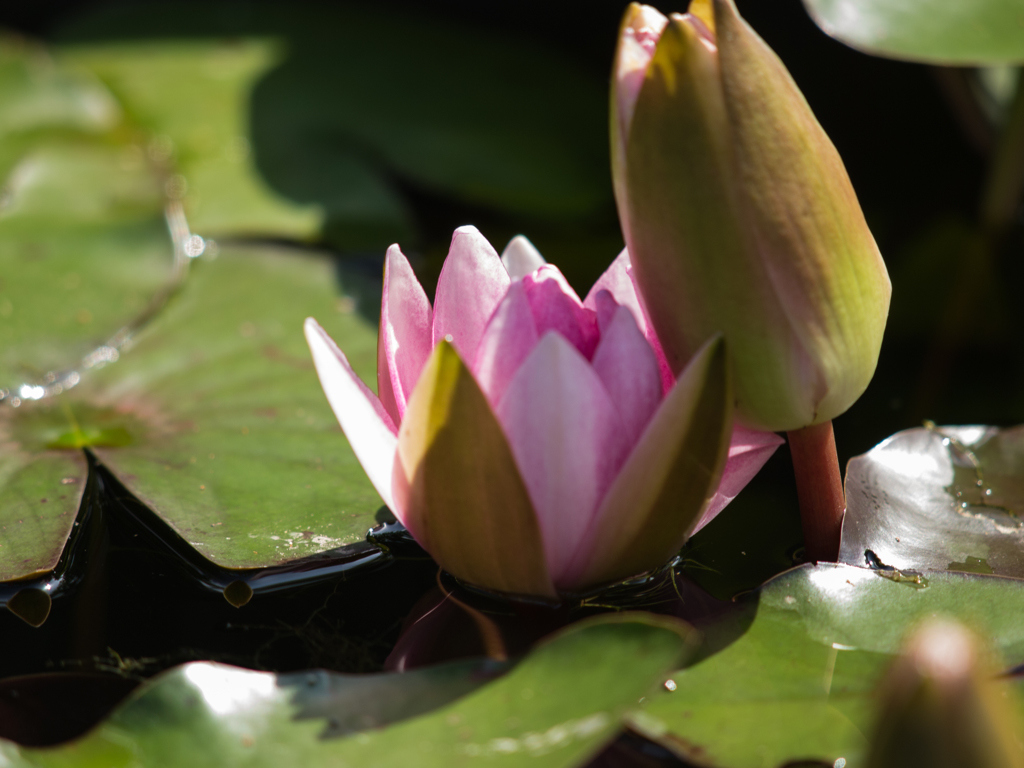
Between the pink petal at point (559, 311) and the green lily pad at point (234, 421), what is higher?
the pink petal at point (559, 311)

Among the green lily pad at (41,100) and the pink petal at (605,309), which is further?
the green lily pad at (41,100)

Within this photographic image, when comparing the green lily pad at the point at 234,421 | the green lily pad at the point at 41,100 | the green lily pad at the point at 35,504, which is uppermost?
the green lily pad at the point at 41,100

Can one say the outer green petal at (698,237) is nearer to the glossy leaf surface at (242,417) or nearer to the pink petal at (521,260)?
the pink petal at (521,260)

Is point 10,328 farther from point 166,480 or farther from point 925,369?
point 925,369

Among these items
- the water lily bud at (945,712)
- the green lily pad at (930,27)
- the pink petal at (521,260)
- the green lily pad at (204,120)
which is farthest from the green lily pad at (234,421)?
the green lily pad at (930,27)

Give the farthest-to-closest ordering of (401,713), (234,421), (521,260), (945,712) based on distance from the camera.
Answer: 1. (234,421)
2. (521,260)
3. (401,713)
4. (945,712)

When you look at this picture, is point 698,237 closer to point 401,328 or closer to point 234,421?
point 401,328

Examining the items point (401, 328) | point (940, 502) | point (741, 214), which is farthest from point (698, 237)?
point (940, 502)
